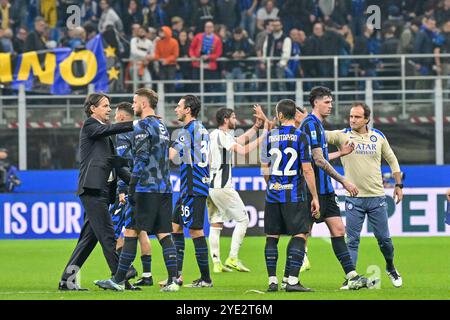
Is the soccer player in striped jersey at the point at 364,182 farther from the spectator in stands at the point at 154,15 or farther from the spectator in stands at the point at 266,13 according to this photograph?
the spectator in stands at the point at 154,15

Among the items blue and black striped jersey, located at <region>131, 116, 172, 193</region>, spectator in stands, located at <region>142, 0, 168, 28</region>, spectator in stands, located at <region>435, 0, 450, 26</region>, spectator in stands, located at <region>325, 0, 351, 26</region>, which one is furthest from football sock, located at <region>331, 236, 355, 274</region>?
spectator in stands, located at <region>435, 0, 450, 26</region>

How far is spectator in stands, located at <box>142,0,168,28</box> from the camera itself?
89.2ft

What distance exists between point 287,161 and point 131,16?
1570cm

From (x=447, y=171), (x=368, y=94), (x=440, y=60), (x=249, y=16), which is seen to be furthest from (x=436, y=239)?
(x=249, y=16)

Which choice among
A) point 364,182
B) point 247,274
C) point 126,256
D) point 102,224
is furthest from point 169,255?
point 247,274

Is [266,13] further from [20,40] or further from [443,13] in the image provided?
[20,40]

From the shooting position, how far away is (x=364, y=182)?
44.0 ft

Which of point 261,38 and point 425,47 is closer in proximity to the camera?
point 261,38

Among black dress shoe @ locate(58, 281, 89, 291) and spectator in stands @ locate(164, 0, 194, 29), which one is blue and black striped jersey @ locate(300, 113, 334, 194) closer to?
black dress shoe @ locate(58, 281, 89, 291)

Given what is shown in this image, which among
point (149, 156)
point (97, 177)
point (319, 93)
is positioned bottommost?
point (97, 177)

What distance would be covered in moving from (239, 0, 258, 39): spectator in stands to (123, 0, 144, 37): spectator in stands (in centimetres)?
245

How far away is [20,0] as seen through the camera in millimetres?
27750

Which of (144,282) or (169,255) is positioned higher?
(169,255)
